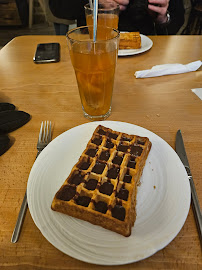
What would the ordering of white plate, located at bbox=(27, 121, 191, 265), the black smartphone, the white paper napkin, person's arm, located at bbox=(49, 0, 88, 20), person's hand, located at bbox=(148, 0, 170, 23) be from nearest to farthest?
1. white plate, located at bbox=(27, 121, 191, 265)
2. the white paper napkin
3. the black smartphone
4. person's hand, located at bbox=(148, 0, 170, 23)
5. person's arm, located at bbox=(49, 0, 88, 20)

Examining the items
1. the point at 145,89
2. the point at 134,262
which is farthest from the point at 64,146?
the point at 145,89

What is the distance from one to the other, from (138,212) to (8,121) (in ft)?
1.93

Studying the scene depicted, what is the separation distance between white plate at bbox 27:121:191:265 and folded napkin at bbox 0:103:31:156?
0.60 ft

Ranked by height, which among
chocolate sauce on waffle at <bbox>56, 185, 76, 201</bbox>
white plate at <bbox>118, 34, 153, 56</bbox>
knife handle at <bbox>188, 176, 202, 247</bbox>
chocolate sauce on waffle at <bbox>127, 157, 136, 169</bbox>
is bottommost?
knife handle at <bbox>188, 176, 202, 247</bbox>

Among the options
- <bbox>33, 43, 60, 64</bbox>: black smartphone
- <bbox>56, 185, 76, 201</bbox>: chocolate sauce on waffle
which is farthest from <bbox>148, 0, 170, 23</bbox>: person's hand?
<bbox>56, 185, 76, 201</bbox>: chocolate sauce on waffle

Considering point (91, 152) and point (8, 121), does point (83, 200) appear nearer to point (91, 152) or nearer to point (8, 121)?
point (91, 152)

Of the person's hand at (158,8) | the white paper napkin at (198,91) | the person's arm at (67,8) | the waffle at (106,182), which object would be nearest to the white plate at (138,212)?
the waffle at (106,182)

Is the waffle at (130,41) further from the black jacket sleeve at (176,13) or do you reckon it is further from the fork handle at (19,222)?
the fork handle at (19,222)

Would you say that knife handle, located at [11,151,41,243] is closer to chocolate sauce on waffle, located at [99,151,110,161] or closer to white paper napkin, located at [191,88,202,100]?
chocolate sauce on waffle, located at [99,151,110,161]

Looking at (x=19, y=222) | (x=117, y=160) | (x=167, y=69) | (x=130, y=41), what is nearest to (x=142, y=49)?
(x=130, y=41)

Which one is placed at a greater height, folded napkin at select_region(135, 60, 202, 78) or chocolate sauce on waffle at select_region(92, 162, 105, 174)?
folded napkin at select_region(135, 60, 202, 78)

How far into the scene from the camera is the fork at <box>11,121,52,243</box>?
490 mm

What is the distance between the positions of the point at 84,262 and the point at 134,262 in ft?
0.36

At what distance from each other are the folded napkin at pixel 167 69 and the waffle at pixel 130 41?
29 centimetres
